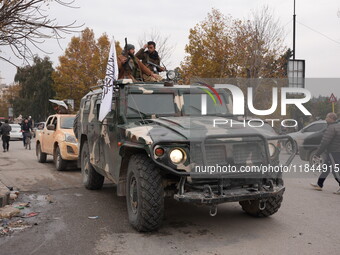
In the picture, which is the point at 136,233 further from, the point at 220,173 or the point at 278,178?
the point at 278,178

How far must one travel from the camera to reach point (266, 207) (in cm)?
584

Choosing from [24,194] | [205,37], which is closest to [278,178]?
[24,194]

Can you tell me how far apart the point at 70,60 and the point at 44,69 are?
16174 millimetres

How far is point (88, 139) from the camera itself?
27.2 feet

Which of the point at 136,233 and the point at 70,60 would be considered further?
the point at 70,60

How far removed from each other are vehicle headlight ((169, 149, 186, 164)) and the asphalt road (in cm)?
104

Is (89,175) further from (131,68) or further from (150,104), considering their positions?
(150,104)

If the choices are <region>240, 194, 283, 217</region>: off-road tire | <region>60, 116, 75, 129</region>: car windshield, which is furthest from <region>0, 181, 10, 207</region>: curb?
<region>60, 116, 75, 129</region>: car windshield

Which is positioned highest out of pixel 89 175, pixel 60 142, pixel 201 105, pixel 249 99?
pixel 249 99

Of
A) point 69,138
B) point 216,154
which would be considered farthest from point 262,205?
point 69,138

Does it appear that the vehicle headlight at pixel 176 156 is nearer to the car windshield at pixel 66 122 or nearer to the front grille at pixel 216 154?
the front grille at pixel 216 154

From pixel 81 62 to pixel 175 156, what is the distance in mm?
34914

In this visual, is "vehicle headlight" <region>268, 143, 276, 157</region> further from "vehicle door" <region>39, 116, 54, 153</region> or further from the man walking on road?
the man walking on road

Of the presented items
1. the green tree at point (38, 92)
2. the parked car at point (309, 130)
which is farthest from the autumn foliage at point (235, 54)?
the green tree at point (38, 92)
